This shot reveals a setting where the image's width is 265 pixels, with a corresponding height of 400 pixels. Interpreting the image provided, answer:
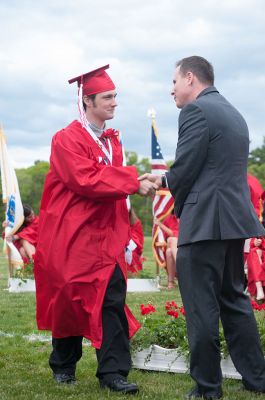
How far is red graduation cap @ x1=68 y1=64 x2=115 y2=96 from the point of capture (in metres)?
6.00

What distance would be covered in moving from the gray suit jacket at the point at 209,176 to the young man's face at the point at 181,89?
5.4 inches

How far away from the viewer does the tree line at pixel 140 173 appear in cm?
6256

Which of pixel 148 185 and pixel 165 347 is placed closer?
pixel 148 185

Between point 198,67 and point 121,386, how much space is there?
2.26m

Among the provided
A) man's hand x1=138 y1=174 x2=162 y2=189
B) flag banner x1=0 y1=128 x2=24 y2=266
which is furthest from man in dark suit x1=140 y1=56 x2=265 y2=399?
flag banner x1=0 y1=128 x2=24 y2=266

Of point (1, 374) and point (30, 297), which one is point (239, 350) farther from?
point (30, 297)

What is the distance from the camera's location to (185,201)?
5.31 metres

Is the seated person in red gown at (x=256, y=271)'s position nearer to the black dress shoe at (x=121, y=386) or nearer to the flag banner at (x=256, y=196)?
the flag banner at (x=256, y=196)

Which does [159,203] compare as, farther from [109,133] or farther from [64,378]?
[64,378]

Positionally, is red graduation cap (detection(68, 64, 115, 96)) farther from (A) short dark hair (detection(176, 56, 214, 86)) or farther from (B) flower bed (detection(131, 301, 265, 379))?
(B) flower bed (detection(131, 301, 265, 379))

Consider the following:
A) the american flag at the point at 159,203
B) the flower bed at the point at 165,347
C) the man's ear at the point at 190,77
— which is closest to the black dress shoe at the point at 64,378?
the flower bed at the point at 165,347

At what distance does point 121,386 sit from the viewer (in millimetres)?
5570

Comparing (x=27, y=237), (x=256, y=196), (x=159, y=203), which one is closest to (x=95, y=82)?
(x=256, y=196)

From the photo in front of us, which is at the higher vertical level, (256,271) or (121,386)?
(256,271)
